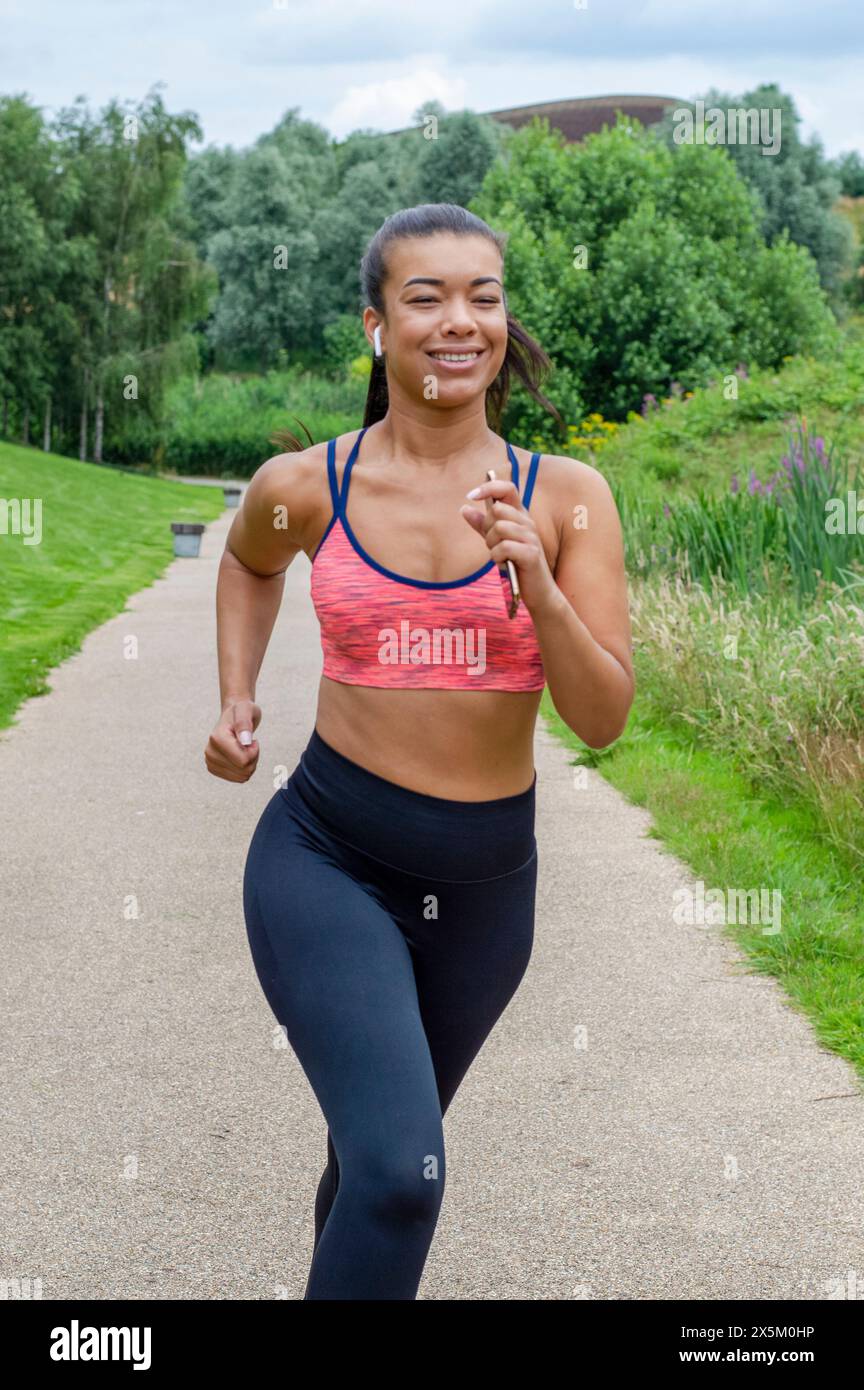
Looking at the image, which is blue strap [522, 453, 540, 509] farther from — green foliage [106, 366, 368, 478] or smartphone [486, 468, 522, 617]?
green foliage [106, 366, 368, 478]

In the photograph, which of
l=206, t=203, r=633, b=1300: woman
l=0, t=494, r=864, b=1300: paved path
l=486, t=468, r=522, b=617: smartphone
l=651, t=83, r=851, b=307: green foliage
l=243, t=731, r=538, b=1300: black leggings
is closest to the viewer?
l=243, t=731, r=538, b=1300: black leggings

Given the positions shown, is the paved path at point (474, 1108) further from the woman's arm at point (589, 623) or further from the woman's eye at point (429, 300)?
the woman's eye at point (429, 300)

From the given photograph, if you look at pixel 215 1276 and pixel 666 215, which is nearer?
pixel 215 1276

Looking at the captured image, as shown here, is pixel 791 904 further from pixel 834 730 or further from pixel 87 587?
pixel 87 587

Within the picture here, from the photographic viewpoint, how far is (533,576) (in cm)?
215

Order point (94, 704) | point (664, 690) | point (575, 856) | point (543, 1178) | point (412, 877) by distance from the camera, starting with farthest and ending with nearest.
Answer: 1. point (94, 704)
2. point (664, 690)
3. point (575, 856)
4. point (543, 1178)
5. point (412, 877)

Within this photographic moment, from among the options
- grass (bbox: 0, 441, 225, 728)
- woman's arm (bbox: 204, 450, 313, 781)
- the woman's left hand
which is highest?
the woman's left hand

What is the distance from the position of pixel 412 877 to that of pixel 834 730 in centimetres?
503

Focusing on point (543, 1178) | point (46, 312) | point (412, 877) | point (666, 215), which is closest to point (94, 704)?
point (543, 1178)

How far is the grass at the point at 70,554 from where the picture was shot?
12594 millimetres

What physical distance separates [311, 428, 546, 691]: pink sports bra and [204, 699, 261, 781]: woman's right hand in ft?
0.68

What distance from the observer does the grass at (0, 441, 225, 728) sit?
1259 centimetres

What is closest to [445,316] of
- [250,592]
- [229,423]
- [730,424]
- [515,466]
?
[515,466]

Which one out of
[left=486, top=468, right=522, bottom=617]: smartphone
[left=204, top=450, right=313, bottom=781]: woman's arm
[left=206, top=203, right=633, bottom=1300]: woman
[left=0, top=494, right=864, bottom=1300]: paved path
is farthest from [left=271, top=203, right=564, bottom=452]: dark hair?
[left=0, top=494, right=864, bottom=1300]: paved path
